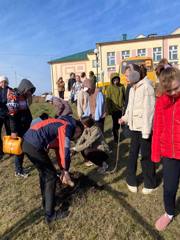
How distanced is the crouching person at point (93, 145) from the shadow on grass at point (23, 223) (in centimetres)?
160

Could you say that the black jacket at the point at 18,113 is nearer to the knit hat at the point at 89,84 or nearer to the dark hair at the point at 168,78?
the knit hat at the point at 89,84

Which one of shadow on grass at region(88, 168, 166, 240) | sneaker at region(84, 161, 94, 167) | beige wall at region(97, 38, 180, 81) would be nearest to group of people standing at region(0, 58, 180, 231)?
shadow on grass at region(88, 168, 166, 240)

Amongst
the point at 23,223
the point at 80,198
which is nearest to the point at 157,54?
the point at 80,198

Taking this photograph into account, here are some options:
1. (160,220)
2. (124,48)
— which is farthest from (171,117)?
(124,48)

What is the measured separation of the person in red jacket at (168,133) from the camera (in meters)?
3.16

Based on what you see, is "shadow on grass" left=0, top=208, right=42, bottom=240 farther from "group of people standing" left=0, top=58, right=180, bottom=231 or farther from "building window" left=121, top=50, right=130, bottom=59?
"building window" left=121, top=50, right=130, bottom=59

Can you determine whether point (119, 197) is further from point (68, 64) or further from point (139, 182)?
point (68, 64)

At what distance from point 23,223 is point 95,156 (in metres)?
2.06

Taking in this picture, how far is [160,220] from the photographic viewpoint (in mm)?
3580

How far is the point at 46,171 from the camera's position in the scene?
3611mm

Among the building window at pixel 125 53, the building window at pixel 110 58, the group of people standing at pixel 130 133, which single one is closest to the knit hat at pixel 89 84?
the group of people standing at pixel 130 133

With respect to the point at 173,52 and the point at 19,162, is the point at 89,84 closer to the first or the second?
the point at 19,162

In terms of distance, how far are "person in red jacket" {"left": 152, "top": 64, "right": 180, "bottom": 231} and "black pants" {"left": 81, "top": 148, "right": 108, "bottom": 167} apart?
6.71ft

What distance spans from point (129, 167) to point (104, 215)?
3.30 ft
